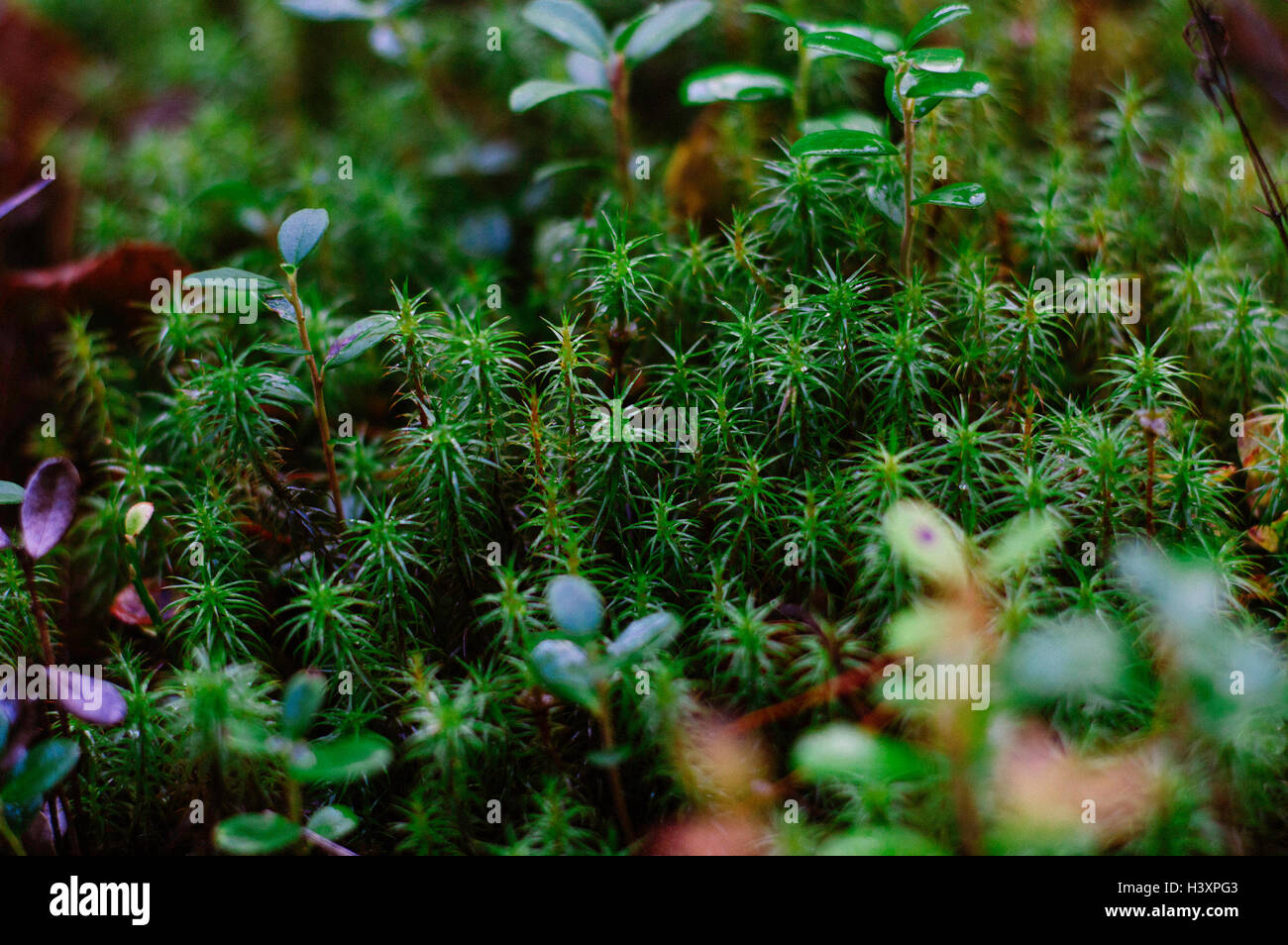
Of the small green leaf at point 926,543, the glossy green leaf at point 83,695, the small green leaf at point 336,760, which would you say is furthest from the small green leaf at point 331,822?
the small green leaf at point 926,543

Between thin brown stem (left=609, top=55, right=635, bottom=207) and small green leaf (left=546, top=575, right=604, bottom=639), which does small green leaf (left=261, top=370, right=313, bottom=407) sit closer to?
small green leaf (left=546, top=575, right=604, bottom=639)

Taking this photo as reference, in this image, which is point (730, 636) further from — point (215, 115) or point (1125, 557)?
point (215, 115)

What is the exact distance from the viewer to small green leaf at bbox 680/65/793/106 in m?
1.81

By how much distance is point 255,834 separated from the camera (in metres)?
1.13

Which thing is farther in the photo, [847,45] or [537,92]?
[537,92]

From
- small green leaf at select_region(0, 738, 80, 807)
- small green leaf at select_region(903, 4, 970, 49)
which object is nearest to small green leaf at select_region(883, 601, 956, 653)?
small green leaf at select_region(903, 4, 970, 49)

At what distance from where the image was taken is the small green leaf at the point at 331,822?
1262mm

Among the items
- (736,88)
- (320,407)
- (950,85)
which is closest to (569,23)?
(736,88)

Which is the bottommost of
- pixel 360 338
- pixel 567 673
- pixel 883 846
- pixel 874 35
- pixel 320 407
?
pixel 883 846

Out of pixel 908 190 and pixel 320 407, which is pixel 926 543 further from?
pixel 320 407

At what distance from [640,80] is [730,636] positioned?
1.75m

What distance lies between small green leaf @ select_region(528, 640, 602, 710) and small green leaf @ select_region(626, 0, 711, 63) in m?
1.34

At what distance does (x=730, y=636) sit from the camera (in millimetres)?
1392

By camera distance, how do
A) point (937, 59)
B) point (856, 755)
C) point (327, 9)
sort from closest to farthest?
point (856, 755) → point (937, 59) → point (327, 9)
